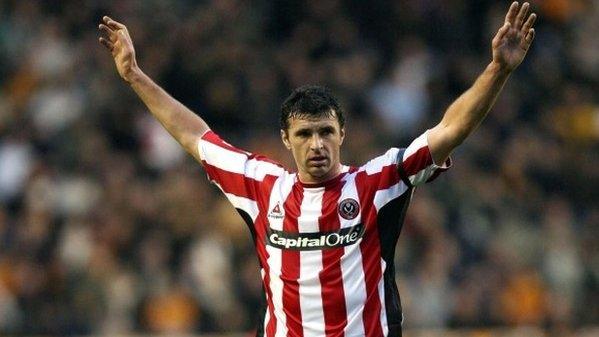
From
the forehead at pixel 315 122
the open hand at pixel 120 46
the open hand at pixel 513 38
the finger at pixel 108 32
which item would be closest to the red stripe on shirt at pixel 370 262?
the forehead at pixel 315 122

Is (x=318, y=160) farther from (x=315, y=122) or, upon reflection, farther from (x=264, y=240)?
(x=264, y=240)

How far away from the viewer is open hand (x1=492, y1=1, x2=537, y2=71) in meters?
6.51

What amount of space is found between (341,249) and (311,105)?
698 millimetres

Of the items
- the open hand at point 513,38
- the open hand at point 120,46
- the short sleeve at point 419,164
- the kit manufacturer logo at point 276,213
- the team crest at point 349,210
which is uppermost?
the open hand at point 120,46

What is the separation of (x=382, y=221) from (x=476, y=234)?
6911 millimetres

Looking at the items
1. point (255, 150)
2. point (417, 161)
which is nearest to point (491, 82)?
point (417, 161)

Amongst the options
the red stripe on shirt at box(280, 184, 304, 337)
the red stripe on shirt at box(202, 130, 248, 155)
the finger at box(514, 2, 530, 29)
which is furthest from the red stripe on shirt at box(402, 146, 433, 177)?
the red stripe on shirt at box(202, 130, 248, 155)

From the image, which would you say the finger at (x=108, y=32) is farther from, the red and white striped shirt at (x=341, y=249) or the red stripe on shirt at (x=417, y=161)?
the red stripe on shirt at (x=417, y=161)

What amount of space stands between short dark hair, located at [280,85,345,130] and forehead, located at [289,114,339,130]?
1cm

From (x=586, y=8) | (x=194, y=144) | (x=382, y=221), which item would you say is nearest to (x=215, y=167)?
(x=194, y=144)

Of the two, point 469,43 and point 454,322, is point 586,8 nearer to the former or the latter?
point 469,43

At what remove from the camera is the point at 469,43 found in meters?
16.0

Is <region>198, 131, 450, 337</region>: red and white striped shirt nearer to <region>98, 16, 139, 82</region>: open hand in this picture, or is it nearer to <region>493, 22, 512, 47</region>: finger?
<region>493, 22, 512, 47</region>: finger

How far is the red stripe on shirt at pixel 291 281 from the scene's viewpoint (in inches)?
270
